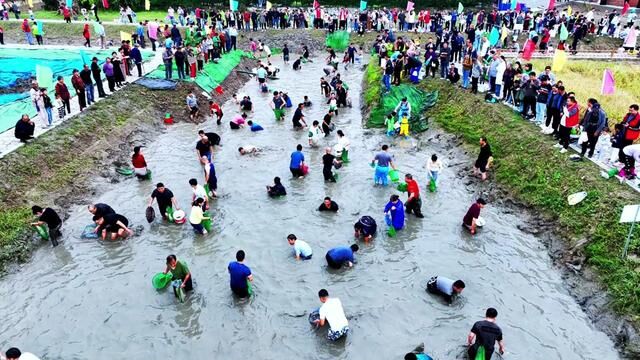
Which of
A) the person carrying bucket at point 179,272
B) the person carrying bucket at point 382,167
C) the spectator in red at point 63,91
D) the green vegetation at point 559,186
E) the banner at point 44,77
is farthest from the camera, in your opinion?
the spectator in red at point 63,91

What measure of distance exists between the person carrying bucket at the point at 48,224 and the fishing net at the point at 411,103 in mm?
14805

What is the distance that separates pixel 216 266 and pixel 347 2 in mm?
41998

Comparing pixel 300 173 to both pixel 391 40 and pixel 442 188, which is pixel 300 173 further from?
pixel 391 40

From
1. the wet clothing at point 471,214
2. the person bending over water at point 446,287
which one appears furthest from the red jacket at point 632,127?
the person bending over water at point 446,287

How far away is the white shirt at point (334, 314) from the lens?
1040 centimetres

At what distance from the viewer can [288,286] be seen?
12.4 metres

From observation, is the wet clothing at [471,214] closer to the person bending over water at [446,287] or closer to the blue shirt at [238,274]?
the person bending over water at [446,287]

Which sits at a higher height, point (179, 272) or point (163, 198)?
point (163, 198)

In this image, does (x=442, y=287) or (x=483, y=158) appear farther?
(x=483, y=158)

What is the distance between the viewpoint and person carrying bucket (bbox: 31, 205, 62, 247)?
1363 cm

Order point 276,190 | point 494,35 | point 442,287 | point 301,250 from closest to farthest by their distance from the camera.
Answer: point 442,287 < point 301,250 < point 276,190 < point 494,35

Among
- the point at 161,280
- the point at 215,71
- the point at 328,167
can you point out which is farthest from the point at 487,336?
the point at 215,71

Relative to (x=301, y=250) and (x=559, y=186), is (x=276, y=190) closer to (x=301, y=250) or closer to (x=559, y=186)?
(x=301, y=250)

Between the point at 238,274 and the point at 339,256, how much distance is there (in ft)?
9.17
